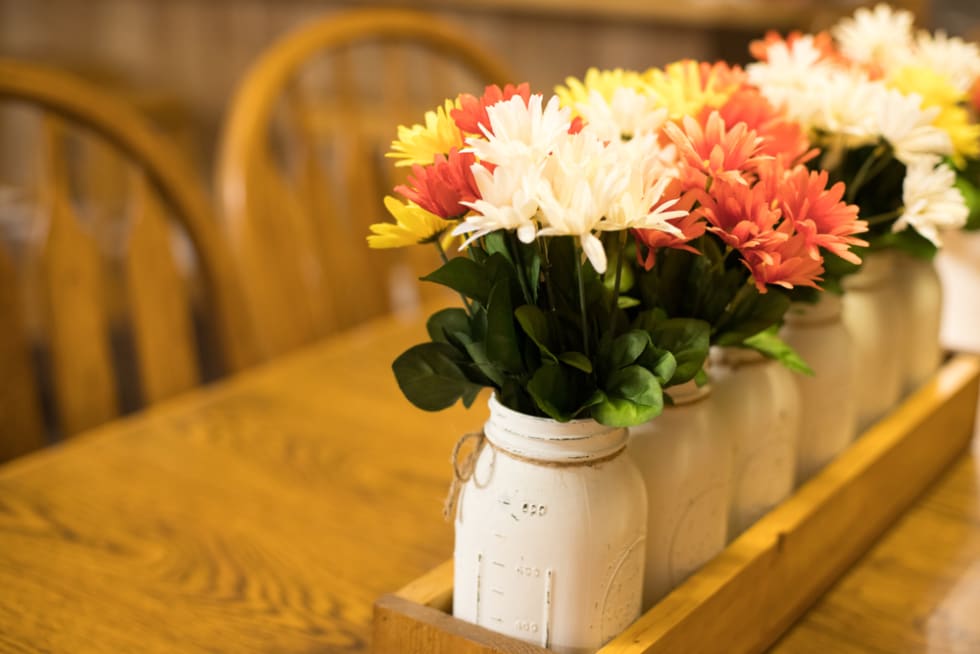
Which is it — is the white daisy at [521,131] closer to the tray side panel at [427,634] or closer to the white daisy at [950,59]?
the tray side panel at [427,634]

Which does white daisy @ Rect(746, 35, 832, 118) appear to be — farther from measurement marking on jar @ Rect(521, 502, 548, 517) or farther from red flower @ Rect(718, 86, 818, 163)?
measurement marking on jar @ Rect(521, 502, 548, 517)

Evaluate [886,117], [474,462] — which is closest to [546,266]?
[474,462]

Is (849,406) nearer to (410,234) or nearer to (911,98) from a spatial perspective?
(911,98)

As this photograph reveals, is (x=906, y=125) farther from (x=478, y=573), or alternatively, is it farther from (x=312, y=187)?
(x=312, y=187)

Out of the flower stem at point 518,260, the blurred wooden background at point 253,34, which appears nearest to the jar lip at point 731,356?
the flower stem at point 518,260

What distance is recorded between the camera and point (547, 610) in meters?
0.54

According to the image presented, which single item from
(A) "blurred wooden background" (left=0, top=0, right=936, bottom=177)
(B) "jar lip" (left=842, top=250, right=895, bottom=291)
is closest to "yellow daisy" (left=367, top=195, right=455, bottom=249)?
(B) "jar lip" (left=842, top=250, right=895, bottom=291)

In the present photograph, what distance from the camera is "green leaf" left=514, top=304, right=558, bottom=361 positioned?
0.50 m

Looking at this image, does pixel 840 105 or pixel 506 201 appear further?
pixel 840 105

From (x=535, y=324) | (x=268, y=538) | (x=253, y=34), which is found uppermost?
(x=253, y=34)

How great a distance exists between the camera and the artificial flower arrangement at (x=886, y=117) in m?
0.68

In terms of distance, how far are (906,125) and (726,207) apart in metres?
0.25

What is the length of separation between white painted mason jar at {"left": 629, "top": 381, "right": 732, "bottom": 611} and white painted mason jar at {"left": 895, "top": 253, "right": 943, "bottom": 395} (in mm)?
363

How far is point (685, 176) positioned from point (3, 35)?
164 inches
